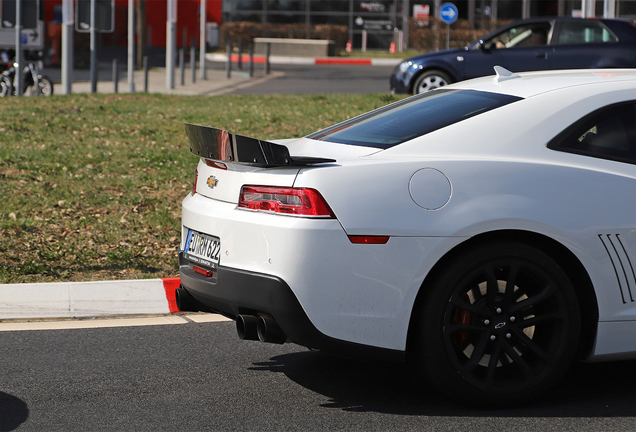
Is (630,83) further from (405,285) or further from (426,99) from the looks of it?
(405,285)

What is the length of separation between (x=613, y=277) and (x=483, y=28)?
36658 mm

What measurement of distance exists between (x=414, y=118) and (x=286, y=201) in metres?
0.99

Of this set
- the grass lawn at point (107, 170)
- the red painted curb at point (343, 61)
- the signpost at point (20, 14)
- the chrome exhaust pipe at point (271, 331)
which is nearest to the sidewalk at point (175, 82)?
the signpost at point (20, 14)

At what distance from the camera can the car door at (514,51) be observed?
13938 mm

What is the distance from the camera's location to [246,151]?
3.91 meters

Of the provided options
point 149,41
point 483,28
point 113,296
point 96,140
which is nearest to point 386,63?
point 483,28

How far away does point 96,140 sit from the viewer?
435 inches

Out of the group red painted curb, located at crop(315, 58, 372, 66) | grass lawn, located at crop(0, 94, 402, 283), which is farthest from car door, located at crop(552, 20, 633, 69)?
red painted curb, located at crop(315, 58, 372, 66)

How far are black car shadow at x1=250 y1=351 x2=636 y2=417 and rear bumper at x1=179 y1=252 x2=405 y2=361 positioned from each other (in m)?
0.34

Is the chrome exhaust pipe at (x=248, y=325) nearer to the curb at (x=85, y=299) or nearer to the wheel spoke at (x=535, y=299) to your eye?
the wheel spoke at (x=535, y=299)

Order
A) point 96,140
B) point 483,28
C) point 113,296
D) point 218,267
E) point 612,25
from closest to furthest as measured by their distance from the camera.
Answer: point 218,267 → point 113,296 → point 96,140 → point 612,25 → point 483,28

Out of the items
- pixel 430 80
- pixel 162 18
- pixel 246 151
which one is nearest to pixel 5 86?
pixel 430 80

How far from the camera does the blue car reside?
546 inches

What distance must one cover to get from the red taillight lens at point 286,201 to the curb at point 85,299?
2.10 m
